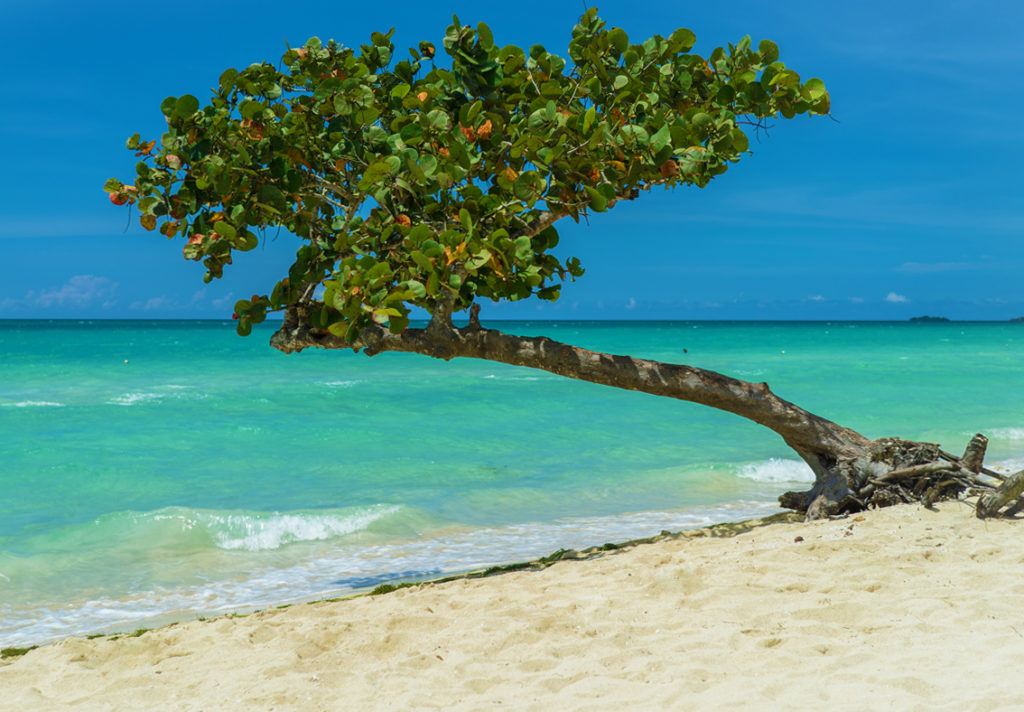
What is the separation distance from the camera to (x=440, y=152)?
243 inches

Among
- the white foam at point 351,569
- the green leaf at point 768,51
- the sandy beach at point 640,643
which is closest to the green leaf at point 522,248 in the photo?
the sandy beach at point 640,643

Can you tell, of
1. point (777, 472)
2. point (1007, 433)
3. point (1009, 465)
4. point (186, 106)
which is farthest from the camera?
point (1007, 433)

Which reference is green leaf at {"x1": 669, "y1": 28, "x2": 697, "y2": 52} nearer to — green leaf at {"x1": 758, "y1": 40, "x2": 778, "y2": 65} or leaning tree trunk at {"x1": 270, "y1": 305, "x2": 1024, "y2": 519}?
→ green leaf at {"x1": 758, "y1": 40, "x2": 778, "y2": 65}

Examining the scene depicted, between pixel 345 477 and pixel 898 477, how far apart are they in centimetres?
836

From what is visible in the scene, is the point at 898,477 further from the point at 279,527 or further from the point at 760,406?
the point at 279,527

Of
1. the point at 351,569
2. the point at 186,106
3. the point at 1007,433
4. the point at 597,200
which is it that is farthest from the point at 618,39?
the point at 1007,433

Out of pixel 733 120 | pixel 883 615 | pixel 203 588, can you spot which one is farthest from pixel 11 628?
pixel 733 120

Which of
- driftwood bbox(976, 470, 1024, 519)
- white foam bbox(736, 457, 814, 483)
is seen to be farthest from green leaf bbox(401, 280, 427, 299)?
white foam bbox(736, 457, 814, 483)

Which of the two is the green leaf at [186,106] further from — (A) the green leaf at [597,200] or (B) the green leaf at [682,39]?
(B) the green leaf at [682,39]

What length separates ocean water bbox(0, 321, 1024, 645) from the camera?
8094mm

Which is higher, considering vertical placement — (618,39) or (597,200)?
(618,39)

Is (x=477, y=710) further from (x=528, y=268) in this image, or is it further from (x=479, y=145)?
(x=479, y=145)

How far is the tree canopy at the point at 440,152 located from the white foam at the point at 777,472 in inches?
257

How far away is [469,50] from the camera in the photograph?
21.6 ft
